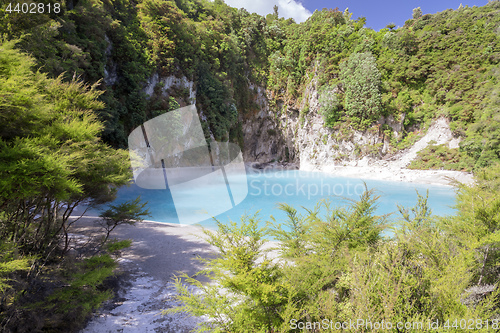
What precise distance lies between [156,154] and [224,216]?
11.5 m

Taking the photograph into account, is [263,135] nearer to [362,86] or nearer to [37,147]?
[362,86]

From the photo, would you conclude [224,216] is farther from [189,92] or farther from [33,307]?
[189,92]

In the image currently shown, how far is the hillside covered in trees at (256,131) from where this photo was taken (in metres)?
2.23

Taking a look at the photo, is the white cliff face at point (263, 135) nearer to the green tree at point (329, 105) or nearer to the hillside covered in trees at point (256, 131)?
the hillside covered in trees at point (256, 131)

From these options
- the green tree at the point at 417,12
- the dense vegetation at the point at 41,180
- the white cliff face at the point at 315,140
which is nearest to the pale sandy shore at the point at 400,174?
the white cliff face at the point at 315,140

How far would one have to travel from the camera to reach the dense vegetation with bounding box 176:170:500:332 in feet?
6.14

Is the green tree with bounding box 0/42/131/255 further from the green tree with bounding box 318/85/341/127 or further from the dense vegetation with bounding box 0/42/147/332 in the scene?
the green tree with bounding box 318/85/341/127

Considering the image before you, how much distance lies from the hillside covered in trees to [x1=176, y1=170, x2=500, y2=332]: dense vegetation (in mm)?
23

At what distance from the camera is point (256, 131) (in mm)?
35938

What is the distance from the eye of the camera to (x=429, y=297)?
209 cm

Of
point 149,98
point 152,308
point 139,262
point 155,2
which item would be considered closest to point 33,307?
point 152,308

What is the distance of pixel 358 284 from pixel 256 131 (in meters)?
34.7

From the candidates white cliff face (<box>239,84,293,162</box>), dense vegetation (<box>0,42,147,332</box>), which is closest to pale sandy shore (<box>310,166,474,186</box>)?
white cliff face (<box>239,84,293,162</box>)

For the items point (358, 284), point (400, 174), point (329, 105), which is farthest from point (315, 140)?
point (358, 284)
